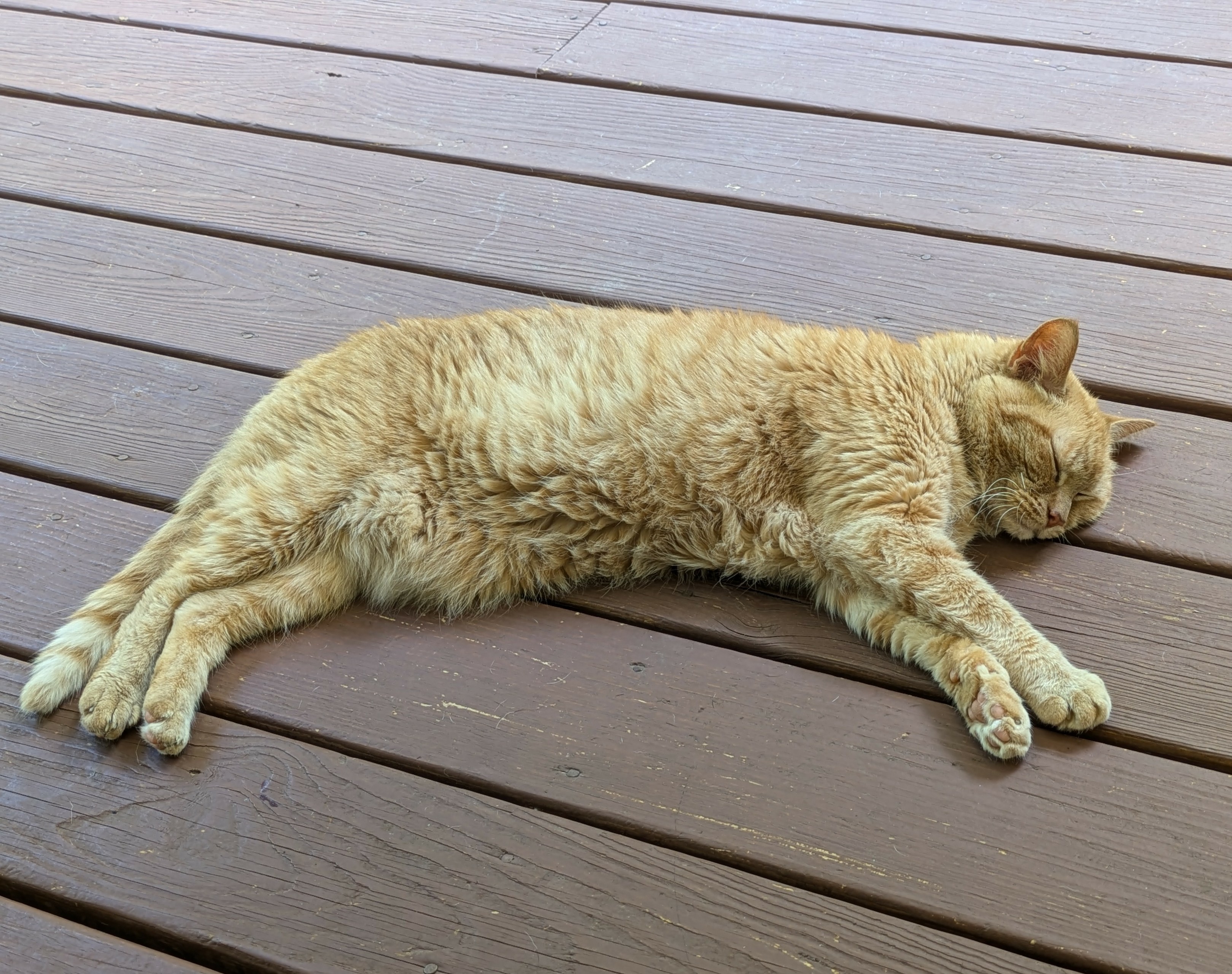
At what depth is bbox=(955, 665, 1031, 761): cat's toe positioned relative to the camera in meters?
1.57

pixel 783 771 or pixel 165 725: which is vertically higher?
pixel 783 771

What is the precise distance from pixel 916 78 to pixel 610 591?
1.85 metres

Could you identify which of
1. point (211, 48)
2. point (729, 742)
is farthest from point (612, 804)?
point (211, 48)

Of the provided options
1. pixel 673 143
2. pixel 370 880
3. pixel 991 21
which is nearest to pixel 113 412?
pixel 370 880

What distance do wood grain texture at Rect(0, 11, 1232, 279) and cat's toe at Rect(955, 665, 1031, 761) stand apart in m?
1.22

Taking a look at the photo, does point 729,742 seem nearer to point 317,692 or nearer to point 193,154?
point 317,692

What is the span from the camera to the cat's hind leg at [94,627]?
1689mm

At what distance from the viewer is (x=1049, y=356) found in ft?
6.35

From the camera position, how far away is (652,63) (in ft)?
9.81

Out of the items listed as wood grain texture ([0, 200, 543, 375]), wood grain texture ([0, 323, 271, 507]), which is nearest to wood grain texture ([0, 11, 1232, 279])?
wood grain texture ([0, 200, 543, 375])

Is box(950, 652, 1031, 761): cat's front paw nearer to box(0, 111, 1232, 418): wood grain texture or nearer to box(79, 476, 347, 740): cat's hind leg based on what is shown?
box(0, 111, 1232, 418): wood grain texture

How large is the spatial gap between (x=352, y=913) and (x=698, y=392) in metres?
1.07

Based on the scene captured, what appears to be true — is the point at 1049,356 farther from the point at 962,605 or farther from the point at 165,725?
the point at 165,725

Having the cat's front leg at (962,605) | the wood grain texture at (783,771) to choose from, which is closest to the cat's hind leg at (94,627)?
the wood grain texture at (783,771)
